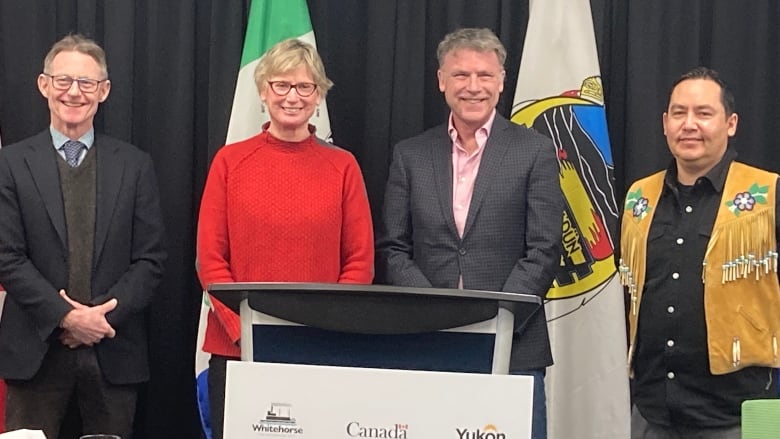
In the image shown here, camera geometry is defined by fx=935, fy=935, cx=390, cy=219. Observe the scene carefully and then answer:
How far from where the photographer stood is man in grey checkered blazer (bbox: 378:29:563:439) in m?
2.50

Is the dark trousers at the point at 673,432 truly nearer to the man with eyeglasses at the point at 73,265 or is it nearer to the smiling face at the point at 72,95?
the man with eyeglasses at the point at 73,265

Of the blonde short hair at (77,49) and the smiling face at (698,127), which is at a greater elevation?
the blonde short hair at (77,49)

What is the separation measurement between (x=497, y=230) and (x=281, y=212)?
23.5 inches

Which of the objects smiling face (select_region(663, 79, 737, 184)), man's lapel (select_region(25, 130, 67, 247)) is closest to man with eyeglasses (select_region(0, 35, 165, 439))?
man's lapel (select_region(25, 130, 67, 247))

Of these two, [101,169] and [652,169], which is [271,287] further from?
[652,169]

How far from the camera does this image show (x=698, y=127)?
243cm

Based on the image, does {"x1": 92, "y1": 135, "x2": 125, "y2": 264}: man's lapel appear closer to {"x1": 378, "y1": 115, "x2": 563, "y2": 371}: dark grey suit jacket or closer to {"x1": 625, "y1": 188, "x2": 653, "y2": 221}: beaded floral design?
{"x1": 378, "y1": 115, "x2": 563, "y2": 371}: dark grey suit jacket

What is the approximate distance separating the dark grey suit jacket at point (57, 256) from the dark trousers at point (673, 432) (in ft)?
4.86

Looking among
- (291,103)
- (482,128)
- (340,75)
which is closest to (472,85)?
(482,128)

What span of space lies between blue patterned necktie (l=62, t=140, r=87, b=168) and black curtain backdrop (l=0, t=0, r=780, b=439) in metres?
0.63

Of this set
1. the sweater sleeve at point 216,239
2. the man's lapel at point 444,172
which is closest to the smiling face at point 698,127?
the man's lapel at point 444,172

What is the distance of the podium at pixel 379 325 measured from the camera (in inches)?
48.6

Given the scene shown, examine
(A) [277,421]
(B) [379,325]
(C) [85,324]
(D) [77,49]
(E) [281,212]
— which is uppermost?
(D) [77,49]

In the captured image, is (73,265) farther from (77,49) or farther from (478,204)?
(478,204)
